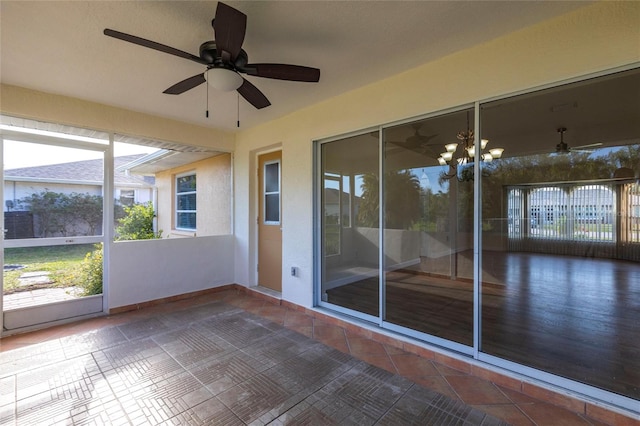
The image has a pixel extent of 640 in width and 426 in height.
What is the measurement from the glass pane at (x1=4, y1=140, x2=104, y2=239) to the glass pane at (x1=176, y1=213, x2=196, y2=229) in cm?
150

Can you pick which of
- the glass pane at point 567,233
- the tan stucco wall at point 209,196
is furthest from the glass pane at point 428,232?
the tan stucco wall at point 209,196

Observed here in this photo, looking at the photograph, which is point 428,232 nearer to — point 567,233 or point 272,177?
point 567,233

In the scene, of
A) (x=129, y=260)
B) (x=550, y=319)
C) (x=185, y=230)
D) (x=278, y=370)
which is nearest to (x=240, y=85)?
(x=278, y=370)

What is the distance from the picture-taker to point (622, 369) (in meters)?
2.17

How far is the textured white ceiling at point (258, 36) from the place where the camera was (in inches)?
70.6

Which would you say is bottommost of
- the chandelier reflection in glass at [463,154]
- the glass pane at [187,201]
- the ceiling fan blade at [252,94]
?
the glass pane at [187,201]

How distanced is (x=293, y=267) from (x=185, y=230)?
247cm

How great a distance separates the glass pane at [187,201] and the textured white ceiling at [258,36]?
7.57ft

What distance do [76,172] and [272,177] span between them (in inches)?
97.4

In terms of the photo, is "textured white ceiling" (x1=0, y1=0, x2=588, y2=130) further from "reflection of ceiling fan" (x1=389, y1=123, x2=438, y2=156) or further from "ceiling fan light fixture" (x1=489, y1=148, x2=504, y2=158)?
"ceiling fan light fixture" (x1=489, y1=148, x2=504, y2=158)

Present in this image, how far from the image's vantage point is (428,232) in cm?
414

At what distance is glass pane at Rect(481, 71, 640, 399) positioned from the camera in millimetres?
2291

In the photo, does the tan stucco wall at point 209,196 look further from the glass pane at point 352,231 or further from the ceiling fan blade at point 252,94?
the ceiling fan blade at point 252,94

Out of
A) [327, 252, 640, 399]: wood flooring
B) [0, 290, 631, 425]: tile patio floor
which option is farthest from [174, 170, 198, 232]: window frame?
[327, 252, 640, 399]: wood flooring
